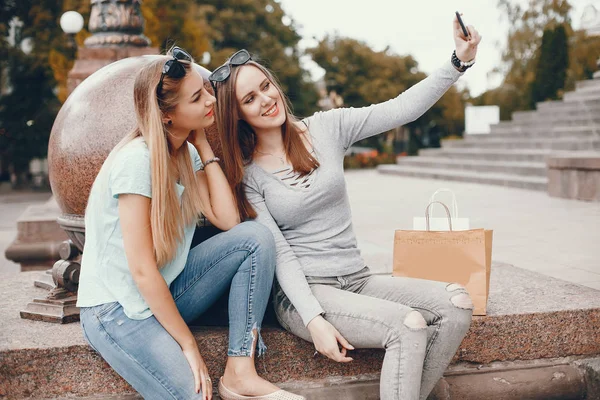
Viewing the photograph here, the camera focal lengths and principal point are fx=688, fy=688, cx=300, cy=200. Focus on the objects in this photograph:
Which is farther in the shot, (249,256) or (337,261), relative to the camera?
(337,261)

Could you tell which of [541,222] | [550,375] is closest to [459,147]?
[541,222]

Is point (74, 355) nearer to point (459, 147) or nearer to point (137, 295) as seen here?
point (137, 295)

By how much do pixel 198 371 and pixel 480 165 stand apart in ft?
48.3

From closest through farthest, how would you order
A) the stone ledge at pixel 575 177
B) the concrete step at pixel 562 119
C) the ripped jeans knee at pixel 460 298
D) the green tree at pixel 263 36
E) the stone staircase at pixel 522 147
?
the ripped jeans knee at pixel 460 298 → the stone ledge at pixel 575 177 → the stone staircase at pixel 522 147 → the concrete step at pixel 562 119 → the green tree at pixel 263 36

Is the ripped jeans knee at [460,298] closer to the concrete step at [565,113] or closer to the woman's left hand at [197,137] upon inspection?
the woman's left hand at [197,137]

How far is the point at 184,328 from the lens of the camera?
270 cm

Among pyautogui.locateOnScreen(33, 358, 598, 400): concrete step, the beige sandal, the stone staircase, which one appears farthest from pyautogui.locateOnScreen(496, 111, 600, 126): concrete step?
the beige sandal

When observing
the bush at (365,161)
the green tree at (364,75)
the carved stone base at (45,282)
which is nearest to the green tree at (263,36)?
the green tree at (364,75)

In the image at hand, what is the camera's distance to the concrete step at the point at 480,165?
1418 cm

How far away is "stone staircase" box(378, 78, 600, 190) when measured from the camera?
14.6m

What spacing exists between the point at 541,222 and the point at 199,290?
21.5 feet

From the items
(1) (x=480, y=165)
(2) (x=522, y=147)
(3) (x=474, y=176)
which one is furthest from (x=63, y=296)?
(2) (x=522, y=147)

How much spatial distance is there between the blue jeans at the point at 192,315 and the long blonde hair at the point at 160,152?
0.61 ft

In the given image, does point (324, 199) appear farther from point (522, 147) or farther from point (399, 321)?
point (522, 147)
